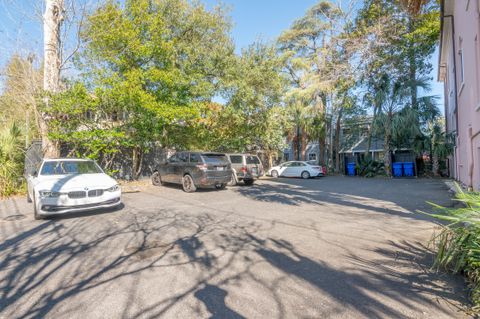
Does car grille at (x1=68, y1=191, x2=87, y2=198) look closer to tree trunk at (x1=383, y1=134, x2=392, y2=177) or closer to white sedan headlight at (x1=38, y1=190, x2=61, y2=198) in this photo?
white sedan headlight at (x1=38, y1=190, x2=61, y2=198)

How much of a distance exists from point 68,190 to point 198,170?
17.5ft

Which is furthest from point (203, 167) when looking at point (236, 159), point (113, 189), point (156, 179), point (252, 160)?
point (252, 160)

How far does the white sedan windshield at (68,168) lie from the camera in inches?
303

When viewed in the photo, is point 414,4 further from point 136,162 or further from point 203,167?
point 136,162

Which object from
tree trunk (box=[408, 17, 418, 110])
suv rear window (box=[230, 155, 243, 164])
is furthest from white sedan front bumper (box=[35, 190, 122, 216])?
tree trunk (box=[408, 17, 418, 110])

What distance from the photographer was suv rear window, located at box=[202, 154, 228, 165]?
11.5m

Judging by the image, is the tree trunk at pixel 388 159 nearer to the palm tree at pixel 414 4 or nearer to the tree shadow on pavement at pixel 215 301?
the palm tree at pixel 414 4

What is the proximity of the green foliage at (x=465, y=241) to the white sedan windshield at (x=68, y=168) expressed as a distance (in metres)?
8.40

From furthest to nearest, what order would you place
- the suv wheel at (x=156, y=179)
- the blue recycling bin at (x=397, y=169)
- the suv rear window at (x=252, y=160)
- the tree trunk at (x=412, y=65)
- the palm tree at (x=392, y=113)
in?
the blue recycling bin at (x=397, y=169) → the tree trunk at (x=412, y=65) → the palm tree at (x=392, y=113) → the suv rear window at (x=252, y=160) → the suv wheel at (x=156, y=179)

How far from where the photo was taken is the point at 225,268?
3.79 metres

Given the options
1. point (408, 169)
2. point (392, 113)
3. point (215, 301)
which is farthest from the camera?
point (392, 113)

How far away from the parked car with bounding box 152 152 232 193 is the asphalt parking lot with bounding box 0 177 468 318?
4.42 m

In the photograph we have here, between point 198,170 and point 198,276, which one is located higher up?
point 198,170

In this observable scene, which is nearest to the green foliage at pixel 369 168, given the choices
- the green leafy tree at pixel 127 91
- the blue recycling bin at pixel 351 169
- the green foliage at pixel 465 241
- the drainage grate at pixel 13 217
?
the blue recycling bin at pixel 351 169
